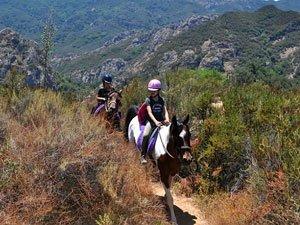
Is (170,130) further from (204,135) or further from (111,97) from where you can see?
(111,97)

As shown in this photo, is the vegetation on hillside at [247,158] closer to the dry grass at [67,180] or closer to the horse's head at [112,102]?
the dry grass at [67,180]

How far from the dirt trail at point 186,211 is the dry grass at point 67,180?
989mm

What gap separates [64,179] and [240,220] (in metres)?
2.80

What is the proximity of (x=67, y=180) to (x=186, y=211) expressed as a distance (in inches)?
131

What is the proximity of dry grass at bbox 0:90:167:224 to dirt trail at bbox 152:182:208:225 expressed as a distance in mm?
989

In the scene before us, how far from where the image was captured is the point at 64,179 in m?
6.72

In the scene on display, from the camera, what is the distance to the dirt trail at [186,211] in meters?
8.73

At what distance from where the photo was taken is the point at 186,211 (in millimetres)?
9250

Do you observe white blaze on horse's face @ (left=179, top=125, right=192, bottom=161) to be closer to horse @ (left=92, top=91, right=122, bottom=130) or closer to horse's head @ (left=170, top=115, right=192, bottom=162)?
horse's head @ (left=170, top=115, right=192, bottom=162)

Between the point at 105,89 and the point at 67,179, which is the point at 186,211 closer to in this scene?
the point at 67,179

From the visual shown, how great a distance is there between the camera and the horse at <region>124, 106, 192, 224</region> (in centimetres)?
813

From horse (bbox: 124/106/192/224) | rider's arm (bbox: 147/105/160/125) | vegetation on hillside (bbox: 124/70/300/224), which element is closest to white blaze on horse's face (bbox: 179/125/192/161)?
horse (bbox: 124/106/192/224)

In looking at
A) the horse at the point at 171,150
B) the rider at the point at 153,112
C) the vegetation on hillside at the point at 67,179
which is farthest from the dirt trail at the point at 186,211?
the rider at the point at 153,112

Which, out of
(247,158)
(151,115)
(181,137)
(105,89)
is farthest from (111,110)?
(247,158)
